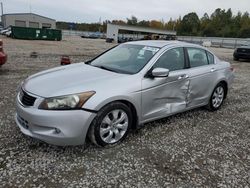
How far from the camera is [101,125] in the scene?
130 inches

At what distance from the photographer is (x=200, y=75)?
4.69 meters

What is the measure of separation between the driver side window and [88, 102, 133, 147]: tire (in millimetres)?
986

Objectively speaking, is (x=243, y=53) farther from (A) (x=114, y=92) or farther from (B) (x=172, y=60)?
(A) (x=114, y=92)

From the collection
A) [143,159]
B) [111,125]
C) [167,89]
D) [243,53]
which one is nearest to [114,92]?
[111,125]

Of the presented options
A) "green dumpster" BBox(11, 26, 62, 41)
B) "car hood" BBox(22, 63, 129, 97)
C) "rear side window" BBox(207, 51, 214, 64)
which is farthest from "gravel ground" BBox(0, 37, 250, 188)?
"green dumpster" BBox(11, 26, 62, 41)

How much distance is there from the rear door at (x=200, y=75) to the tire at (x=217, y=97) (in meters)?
0.21

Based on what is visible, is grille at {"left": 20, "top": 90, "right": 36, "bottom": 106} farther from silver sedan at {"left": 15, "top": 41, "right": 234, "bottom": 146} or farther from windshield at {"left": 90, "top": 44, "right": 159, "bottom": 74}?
windshield at {"left": 90, "top": 44, "right": 159, "bottom": 74}

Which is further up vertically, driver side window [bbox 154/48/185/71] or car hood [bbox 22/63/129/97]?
driver side window [bbox 154/48/185/71]

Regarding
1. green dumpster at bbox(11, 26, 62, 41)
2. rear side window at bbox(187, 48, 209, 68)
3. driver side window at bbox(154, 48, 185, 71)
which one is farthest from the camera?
green dumpster at bbox(11, 26, 62, 41)

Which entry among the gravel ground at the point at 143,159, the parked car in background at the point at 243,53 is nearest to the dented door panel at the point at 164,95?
the gravel ground at the point at 143,159

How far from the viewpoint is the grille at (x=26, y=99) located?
314cm

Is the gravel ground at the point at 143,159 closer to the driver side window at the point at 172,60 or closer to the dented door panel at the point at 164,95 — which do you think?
the dented door panel at the point at 164,95

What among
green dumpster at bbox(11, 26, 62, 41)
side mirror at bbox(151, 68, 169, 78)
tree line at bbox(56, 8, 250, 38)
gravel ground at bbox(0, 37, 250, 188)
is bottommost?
gravel ground at bbox(0, 37, 250, 188)

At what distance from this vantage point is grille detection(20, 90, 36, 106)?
3.14 meters
